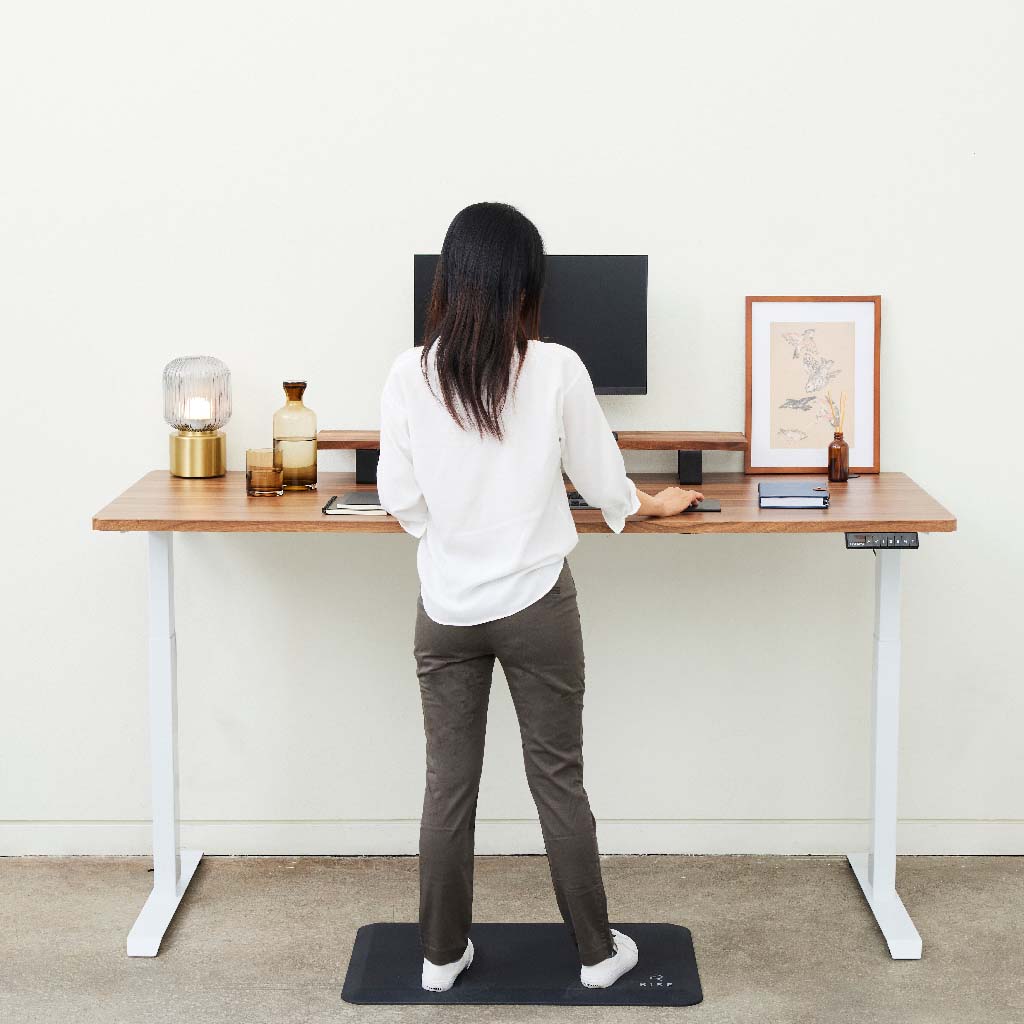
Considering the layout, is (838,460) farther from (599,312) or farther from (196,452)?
(196,452)

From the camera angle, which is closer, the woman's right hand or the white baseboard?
the woman's right hand

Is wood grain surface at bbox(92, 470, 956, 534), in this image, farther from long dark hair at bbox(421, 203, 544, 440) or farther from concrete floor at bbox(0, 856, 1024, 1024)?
concrete floor at bbox(0, 856, 1024, 1024)

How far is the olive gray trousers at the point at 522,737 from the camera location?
8.41 ft

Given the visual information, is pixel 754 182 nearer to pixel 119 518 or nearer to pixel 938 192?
pixel 938 192

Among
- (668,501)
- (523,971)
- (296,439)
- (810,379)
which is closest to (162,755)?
(296,439)

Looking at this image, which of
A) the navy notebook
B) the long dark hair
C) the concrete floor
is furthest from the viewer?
the navy notebook

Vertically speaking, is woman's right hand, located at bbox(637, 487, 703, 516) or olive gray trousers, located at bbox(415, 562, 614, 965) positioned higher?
woman's right hand, located at bbox(637, 487, 703, 516)

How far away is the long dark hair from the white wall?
0.92 metres

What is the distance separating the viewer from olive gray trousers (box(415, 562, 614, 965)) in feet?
8.41

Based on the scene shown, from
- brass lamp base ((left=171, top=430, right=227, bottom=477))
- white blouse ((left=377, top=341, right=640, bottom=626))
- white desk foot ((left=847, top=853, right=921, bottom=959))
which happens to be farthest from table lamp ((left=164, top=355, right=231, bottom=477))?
white desk foot ((left=847, top=853, right=921, bottom=959))

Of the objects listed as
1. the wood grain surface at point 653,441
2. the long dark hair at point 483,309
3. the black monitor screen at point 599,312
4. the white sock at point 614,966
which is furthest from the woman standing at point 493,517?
the black monitor screen at point 599,312

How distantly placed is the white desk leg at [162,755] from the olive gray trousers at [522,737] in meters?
0.70

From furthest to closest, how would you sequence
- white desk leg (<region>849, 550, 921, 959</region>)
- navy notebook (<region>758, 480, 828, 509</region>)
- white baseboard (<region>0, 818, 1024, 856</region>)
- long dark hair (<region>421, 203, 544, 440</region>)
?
white baseboard (<region>0, 818, 1024, 856</region>)
white desk leg (<region>849, 550, 921, 959</region>)
navy notebook (<region>758, 480, 828, 509</region>)
long dark hair (<region>421, 203, 544, 440</region>)

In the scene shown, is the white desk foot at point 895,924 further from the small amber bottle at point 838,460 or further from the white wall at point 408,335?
the small amber bottle at point 838,460
